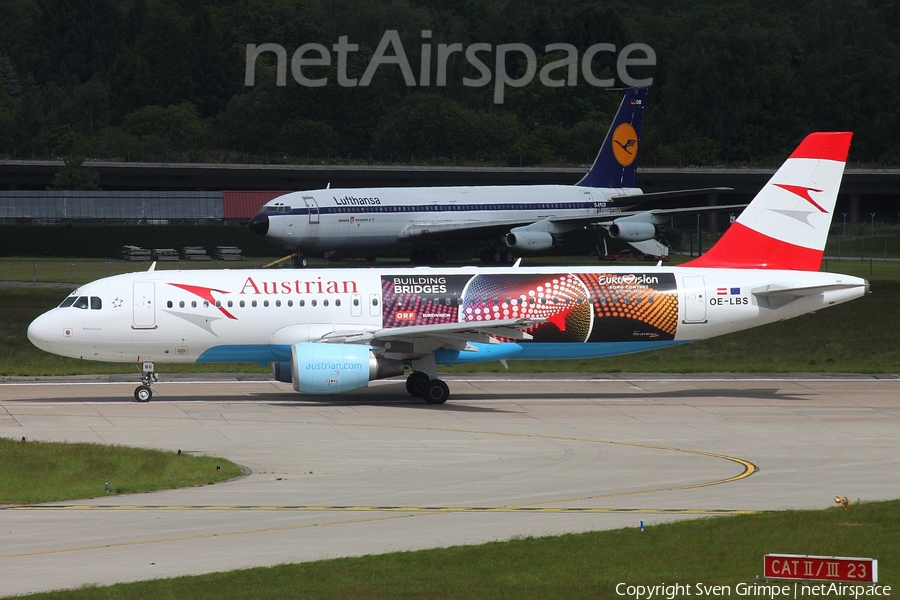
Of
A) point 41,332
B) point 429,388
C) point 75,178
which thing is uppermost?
point 75,178

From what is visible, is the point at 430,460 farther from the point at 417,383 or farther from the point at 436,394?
the point at 417,383

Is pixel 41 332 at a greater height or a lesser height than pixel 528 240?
lesser

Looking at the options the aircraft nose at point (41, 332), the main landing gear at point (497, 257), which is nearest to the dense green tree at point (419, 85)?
the main landing gear at point (497, 257)

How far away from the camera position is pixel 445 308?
34.5 meters

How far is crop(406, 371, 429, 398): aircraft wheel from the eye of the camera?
34125 mm

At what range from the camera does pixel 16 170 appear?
111875mm

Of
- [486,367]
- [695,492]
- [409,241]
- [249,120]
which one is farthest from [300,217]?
[249,120]

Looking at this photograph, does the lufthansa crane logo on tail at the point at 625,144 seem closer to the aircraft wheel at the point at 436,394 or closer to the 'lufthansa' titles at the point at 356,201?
the 'lufthansa' titles at the point at 356,201

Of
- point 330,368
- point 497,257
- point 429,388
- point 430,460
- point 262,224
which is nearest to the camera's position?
point 430,460

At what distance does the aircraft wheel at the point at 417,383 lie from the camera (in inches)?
1344

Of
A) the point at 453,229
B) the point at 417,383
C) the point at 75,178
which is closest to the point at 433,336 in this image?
the point at 417,383

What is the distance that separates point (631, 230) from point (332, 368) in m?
42.1

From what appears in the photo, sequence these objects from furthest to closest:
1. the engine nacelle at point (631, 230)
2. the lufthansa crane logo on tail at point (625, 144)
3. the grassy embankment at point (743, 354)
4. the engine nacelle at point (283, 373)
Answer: the lufthansa crane logo on tail at point (625, 144) → the engine nacelle at point (631, 230) → the grassy embankment at point (743, 354) → the engine nacelle at point (283, 373)

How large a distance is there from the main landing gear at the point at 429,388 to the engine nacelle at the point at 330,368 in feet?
6.31
